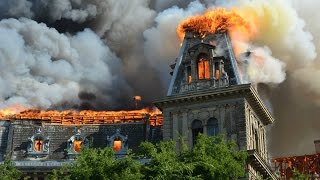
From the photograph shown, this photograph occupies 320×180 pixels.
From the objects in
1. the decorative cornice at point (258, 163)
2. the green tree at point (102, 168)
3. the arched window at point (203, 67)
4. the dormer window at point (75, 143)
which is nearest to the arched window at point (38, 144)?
the dormer window at point (75, 143)

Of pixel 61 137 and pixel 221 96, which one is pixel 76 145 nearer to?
pixel 61 137

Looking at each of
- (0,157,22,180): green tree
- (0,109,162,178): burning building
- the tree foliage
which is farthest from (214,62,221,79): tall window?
(0,157,22,180): green tree

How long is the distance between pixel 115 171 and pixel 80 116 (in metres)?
29.6

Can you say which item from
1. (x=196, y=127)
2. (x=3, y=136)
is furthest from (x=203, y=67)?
(x=3, y=136)

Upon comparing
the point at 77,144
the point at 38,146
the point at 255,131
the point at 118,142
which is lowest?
the point at 38,146

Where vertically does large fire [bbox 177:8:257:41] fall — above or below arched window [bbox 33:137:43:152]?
above

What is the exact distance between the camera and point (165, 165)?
3453 centimetres

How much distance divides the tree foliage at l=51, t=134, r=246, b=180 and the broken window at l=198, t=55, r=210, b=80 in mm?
16924

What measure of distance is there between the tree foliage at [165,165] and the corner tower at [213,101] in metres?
12.6

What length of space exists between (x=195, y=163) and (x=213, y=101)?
679 inches

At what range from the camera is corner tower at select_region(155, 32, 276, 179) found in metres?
50.9

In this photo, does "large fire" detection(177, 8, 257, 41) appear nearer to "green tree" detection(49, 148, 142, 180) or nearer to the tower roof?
the tower roof

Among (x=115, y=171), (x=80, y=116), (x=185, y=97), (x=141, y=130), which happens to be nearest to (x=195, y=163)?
(x=115, y=171)

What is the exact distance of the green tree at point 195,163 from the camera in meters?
34.3
